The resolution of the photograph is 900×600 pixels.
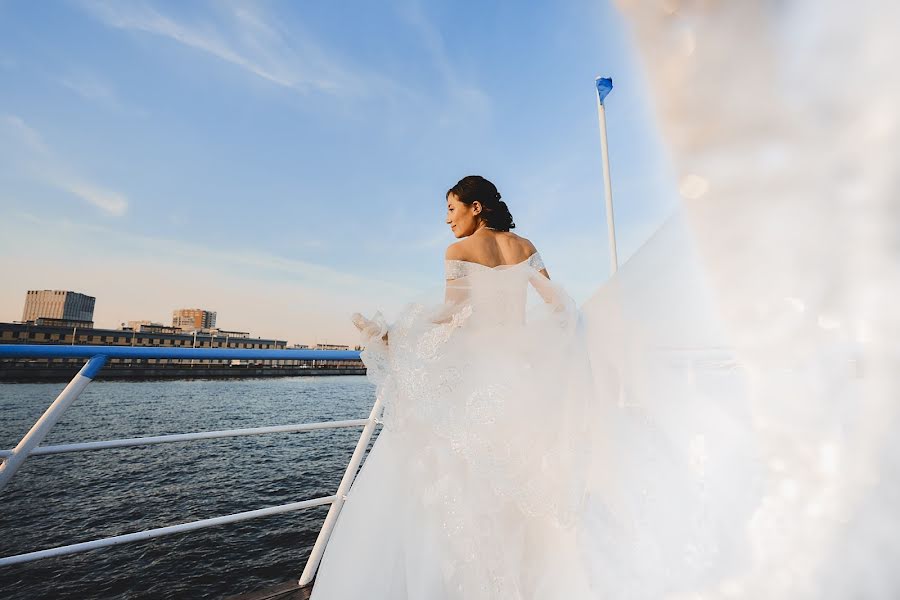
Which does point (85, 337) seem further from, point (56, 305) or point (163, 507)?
point (163, 507)

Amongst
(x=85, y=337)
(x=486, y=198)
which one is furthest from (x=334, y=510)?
(x=85, y=337)

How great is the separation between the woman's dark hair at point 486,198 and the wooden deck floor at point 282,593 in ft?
5.76

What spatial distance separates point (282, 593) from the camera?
1736 mm

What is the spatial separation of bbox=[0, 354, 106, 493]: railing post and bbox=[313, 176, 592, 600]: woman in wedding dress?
2.99 feet

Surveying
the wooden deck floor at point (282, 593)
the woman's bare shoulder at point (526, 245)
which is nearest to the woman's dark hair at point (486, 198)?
the woman's bare shoulder at point (526, 245)

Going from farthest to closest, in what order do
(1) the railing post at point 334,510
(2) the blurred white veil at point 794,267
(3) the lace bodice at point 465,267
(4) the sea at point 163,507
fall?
(4) the sea at point 163,507
(1) the railing post at point 334,510
(3) the lace bodice at point 465,267
(2) the blurred white veil at point 794,267

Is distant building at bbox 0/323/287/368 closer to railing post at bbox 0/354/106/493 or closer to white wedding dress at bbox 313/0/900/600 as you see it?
railing post at bbox 0/354/106/493

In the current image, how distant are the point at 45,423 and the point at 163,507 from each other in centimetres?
1121

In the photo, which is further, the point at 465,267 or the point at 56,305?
the point at 56,305

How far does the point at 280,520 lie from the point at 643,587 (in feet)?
29.8

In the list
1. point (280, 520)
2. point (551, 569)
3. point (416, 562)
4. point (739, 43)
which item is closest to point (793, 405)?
point (739, 43)

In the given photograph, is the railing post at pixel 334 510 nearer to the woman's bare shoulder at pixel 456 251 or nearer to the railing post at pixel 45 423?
the woman's bare shoulder at pixel 456 251

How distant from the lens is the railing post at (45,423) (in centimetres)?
122

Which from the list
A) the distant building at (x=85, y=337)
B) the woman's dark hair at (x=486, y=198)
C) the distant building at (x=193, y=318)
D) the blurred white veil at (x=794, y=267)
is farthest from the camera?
the distant building at (x=193, y=318)
